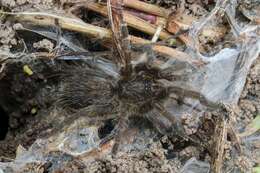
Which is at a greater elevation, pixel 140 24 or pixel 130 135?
pixel 140 24

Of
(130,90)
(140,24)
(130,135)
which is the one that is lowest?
(130,135)

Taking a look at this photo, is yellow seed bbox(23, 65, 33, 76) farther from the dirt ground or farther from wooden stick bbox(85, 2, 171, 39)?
wooden stick bbox(85, 2, 171, 39)

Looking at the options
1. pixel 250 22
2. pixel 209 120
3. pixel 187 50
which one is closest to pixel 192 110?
pixel 209 120

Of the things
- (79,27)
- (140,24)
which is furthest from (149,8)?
(79,27)

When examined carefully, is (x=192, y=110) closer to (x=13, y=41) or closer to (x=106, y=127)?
(x=106, y=127)

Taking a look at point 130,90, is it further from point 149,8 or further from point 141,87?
point 149,8

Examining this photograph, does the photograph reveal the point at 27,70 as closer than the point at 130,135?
No

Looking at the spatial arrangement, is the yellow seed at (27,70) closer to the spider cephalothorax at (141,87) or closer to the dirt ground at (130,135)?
the dirt ground at (130,135)

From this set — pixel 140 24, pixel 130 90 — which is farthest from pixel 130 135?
pixel 140 24
